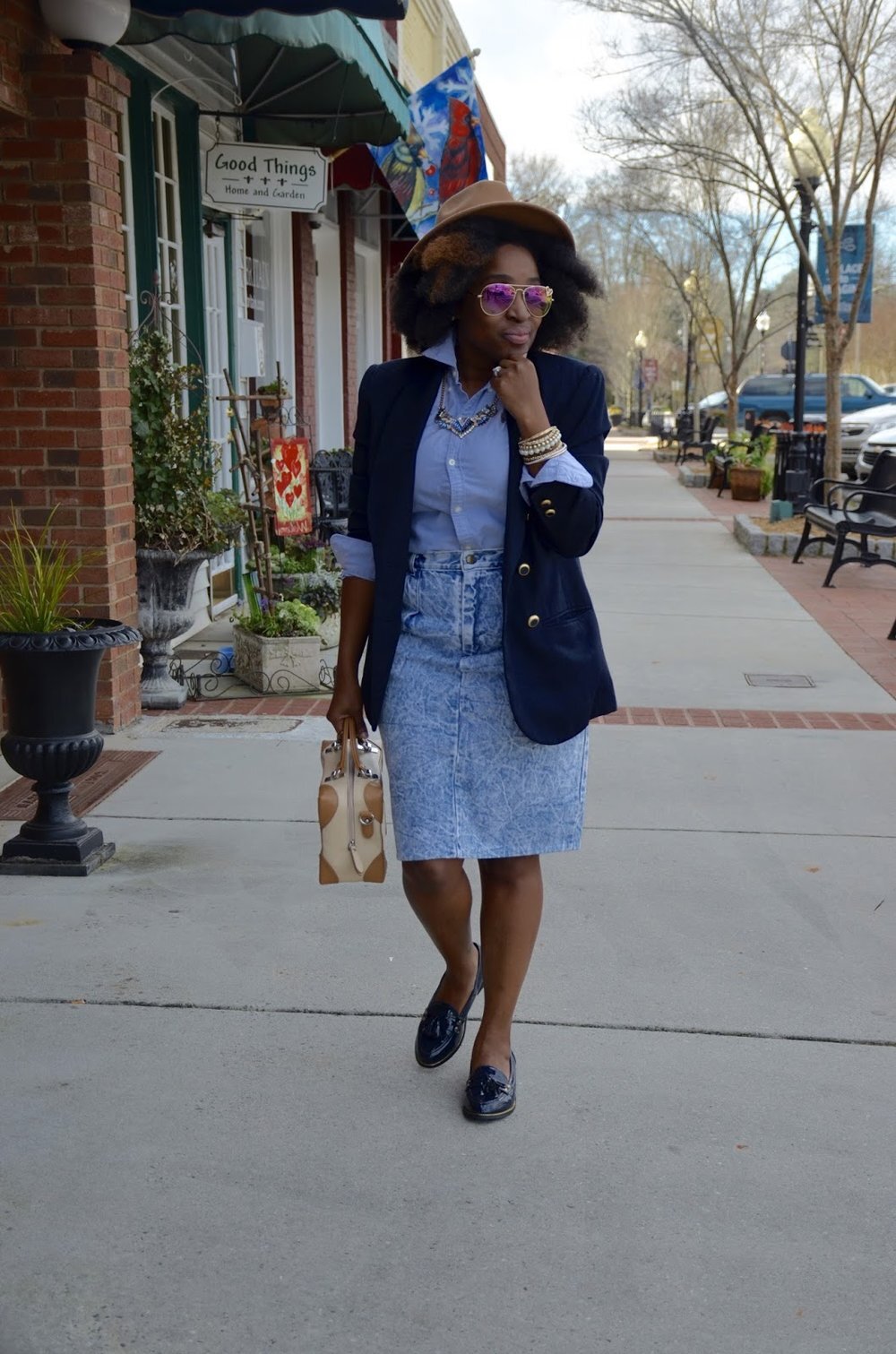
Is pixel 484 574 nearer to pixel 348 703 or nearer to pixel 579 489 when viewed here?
pixel 579 489

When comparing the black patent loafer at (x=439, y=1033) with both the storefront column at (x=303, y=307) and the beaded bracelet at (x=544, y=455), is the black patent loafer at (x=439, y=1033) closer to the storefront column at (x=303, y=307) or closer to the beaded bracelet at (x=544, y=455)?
the beaded bracelet at (x=544, y=455)

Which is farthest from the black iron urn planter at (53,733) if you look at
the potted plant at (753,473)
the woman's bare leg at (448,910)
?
the potted plant at (753,473)

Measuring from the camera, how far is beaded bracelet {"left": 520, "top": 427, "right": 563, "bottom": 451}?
307cm

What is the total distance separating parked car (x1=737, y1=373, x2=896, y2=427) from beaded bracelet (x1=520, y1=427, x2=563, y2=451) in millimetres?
36010

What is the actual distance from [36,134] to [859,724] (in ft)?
14.5

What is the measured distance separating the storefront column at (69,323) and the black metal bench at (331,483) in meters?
4.82

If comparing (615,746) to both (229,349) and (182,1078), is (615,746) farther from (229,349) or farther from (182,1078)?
(229,349)

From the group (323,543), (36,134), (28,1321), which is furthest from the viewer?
(323,543)

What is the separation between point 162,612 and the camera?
7.14 m

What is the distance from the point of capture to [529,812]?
3.31 m

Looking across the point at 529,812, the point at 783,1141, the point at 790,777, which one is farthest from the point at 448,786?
the point at 790,777

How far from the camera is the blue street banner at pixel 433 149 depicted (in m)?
12.7

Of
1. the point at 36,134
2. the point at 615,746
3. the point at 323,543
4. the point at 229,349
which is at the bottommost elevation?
the point at 615,746

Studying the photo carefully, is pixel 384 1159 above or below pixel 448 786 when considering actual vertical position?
below
